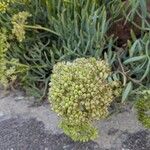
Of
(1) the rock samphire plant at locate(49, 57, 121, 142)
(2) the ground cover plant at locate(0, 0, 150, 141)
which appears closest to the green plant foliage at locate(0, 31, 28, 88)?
(2) the ground cover plant at locate(0, 0, 150, 141)

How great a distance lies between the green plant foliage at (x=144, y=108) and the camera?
174cm

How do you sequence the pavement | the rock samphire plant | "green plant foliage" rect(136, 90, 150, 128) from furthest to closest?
the pavement, "green plant foliage" rect(136, 90, 150, 128), the rock samphire plant

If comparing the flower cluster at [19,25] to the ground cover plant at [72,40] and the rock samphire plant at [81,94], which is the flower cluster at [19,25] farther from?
the rock samphire plant at [81,94]

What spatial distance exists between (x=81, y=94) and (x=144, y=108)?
0.29 m

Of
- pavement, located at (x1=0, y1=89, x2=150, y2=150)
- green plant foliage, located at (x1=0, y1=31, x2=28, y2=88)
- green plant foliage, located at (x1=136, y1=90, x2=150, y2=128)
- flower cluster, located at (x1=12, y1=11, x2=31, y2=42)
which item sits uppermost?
flower cluster, located at (x1=12, y1=11, x2=31, y2=42)

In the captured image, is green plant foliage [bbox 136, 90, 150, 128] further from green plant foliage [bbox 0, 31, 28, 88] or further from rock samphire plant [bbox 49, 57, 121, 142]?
green plant foliage [bbox 0, 31, 28, 88]

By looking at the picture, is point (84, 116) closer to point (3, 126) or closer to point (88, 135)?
point (88, 135)

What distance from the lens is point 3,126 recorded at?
6.59 ft

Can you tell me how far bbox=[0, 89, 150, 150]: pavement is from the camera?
1858 mm

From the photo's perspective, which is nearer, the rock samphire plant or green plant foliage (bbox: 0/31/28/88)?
the rock samphire plant

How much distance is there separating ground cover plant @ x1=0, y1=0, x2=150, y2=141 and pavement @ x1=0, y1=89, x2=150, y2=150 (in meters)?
0.08

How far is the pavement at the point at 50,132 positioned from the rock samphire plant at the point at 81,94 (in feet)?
0.62

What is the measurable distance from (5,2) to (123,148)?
2.61ft

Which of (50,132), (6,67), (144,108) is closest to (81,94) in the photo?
(144,108)
